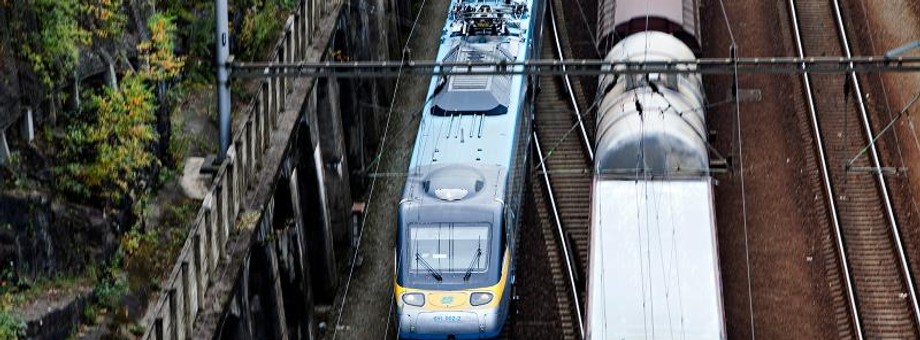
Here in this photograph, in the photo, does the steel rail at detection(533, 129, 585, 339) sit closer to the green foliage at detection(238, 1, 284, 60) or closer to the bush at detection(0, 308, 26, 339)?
the green foliage at detection(238, 1, 284, 60)

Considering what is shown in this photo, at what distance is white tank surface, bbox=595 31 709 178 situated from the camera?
3027 centimetres

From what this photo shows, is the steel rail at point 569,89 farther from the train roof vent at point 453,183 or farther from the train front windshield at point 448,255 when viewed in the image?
the train front windshield at point 448,255

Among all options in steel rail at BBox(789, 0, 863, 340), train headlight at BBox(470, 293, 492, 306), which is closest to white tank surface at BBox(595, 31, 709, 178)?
steel rail at BBox(789, 0, 863, 340)

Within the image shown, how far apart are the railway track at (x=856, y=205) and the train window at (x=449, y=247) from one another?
7.46 metres

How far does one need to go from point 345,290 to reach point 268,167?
5237mm

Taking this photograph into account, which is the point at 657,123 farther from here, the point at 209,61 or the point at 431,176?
the point at 209,61

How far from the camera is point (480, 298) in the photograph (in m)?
28.7

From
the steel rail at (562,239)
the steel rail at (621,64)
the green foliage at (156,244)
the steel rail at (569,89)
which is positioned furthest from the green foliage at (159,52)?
the steel rail at (562,239)

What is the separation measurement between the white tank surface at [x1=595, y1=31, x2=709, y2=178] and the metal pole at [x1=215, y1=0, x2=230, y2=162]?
7405mm

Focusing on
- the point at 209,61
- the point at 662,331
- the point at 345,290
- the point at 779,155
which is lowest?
the point at 662,331

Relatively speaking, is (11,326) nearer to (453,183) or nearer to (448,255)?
(448,255)

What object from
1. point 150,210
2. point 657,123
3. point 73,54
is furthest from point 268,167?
point 657,123

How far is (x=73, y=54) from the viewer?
2569 centimetres

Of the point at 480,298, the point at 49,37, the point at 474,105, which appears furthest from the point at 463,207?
the point at 49,37
